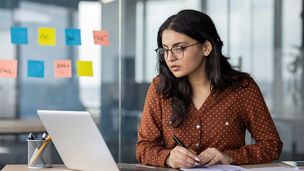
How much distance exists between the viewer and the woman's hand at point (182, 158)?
1593mm

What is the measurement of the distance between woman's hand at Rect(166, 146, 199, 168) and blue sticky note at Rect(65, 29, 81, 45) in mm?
2344

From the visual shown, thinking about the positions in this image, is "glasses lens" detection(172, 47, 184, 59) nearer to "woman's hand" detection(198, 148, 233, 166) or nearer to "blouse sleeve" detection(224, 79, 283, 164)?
"blouse sleeve" detection(224, 79, 283, 164)

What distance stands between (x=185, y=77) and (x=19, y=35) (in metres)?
2.13

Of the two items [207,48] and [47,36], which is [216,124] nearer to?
[207,48]

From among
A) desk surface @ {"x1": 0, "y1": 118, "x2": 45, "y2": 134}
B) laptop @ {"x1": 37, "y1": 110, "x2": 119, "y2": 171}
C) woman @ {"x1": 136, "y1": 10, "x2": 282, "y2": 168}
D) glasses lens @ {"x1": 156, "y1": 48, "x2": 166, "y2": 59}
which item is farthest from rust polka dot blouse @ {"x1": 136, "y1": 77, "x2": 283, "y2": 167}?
desk surface @ {"x1": 0, "y1": 118, "x2": 45, "y2": 134}

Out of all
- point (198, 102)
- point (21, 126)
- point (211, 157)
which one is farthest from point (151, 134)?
point (21, 126)

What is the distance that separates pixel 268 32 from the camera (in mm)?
4086

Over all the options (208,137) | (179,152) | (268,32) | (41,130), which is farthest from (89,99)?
(179,152)

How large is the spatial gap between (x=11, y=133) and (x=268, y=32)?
226cm

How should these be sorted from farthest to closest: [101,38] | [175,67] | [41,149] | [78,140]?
1. [101,38]
2. [175,67]
3. [41,149]
4. [78,140]

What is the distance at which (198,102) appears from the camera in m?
2.01

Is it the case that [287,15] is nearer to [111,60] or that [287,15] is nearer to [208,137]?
[111,60]

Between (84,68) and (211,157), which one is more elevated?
(84,68)

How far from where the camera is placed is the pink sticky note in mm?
3893
